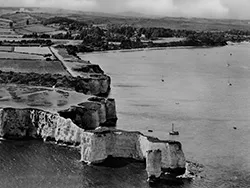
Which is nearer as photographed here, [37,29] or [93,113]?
[93,113]

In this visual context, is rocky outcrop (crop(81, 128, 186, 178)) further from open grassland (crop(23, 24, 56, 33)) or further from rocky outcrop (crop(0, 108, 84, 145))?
open grassland (crop(23, 24, 56, 33))

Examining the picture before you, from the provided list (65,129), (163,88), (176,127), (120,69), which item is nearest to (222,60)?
(120,69)

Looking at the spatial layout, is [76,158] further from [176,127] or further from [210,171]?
[176,127]

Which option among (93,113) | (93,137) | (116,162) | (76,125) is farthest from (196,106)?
(93,137)

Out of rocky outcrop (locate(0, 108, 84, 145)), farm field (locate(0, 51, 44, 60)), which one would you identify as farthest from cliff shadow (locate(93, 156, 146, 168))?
farm field (locate(0, 51, 44, 60))

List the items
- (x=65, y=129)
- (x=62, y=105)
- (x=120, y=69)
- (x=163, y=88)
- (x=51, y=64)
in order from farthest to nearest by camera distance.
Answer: (x=120, y=69) → (x=51, y=64) → (x=163, y=88) → (x=62, y=105) → (x=65, y=129)

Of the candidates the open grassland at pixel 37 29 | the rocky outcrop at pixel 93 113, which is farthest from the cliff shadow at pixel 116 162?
the open grassland at pixel 37 29

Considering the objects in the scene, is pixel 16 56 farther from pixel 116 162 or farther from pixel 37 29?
pixel 37 29
